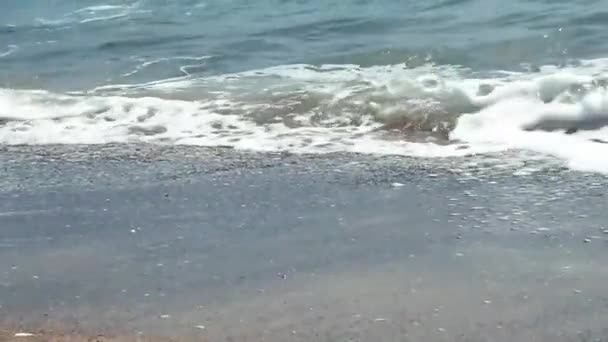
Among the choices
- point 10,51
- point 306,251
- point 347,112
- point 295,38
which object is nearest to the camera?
point 306,251

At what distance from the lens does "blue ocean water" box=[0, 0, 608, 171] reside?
24.1 feet

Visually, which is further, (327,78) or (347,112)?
(327,78)

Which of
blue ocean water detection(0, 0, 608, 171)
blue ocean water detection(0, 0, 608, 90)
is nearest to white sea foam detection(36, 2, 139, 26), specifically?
blue ocean water detection(0, 0, 608, 90)

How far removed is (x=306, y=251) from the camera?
4.89 m

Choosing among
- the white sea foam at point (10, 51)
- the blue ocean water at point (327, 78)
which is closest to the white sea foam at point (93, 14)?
the blue ocean water at point (327, 78)

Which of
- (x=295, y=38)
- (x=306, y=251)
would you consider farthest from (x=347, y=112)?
(x=295, y=38)

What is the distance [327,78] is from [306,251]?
485 centimetres

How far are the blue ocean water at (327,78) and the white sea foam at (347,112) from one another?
20mm

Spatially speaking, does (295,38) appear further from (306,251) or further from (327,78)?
(306,251)

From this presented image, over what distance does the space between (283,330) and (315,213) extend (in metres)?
1.52

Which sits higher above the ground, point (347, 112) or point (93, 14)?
point (93, 14)

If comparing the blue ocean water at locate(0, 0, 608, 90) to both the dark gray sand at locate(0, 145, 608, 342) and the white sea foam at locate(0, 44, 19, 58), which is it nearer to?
the white sea foam at locate(0, 44, 19, 58)

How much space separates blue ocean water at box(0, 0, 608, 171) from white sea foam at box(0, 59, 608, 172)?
0.02m

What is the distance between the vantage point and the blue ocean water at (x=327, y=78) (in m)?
7.36
